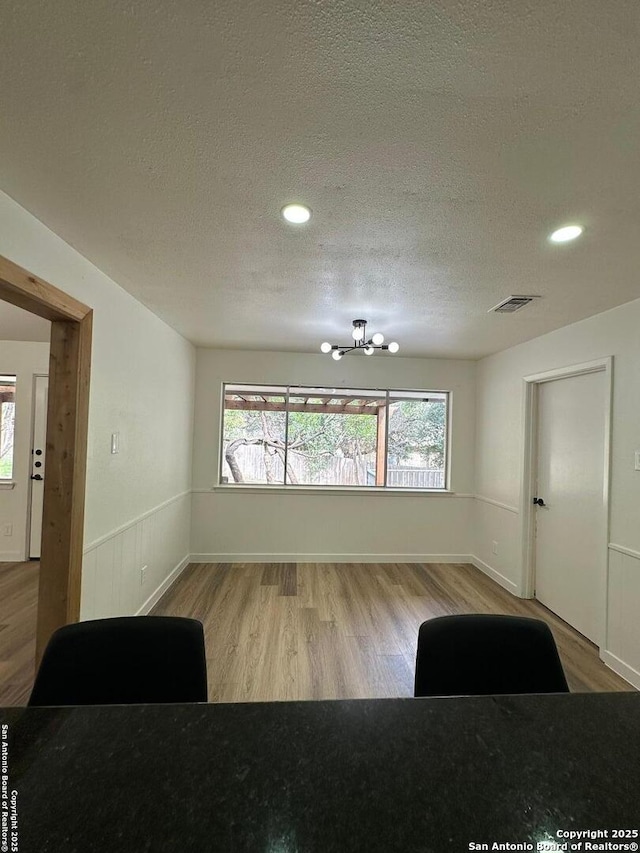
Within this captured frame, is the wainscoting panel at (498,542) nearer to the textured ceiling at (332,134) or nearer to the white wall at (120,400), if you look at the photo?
the textured ceiling at (332,134)

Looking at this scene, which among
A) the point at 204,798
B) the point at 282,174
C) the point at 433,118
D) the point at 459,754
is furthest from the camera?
the point at 282,174

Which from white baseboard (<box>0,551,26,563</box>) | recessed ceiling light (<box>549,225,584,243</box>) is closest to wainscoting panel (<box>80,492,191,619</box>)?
white baseboard (<box>0,551,26,563</box>)

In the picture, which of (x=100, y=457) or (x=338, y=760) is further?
(x=100, y=457)

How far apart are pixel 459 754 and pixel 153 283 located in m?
2.72

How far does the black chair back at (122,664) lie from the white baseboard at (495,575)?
11.7 feet

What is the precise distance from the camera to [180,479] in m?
Answer: 4.02

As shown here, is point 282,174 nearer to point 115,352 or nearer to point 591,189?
point 591,189

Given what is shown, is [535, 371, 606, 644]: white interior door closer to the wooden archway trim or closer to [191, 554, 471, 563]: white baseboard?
[191, 554, 471, 563]: white baseboard

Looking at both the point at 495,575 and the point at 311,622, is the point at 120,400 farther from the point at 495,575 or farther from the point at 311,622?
the point at 495,575

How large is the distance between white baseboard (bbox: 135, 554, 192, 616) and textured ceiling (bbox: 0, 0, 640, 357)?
2.59 meters

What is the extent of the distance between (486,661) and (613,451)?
2230 millimetres

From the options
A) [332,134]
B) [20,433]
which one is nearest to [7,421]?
[20,433]

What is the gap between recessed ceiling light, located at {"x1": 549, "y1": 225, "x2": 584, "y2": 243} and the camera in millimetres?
1675

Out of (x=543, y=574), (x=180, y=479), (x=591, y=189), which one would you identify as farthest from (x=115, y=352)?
(x=543, y=574)
